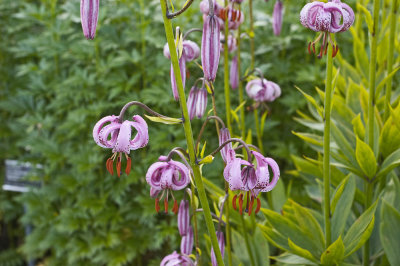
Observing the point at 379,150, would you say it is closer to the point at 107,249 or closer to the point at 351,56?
the point at 351,56

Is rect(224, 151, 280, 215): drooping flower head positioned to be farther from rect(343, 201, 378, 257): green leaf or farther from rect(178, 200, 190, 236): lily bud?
rect(343, 201, 378, 257): green leaf

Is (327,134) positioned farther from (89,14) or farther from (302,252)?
(89,14)

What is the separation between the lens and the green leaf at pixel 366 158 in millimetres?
1101

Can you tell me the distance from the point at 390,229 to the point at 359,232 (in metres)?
0.11

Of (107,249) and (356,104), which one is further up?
(356,104)

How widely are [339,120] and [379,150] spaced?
9.5 inches

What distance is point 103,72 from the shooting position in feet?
6.44

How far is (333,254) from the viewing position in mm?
1063

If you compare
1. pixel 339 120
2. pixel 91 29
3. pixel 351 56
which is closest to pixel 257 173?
pixel 91 29

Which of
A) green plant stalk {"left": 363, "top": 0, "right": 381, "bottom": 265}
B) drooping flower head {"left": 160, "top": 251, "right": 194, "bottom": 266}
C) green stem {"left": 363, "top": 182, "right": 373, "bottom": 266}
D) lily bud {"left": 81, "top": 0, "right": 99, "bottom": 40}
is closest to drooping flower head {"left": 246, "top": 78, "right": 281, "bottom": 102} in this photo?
green plant stalk {"left": 363, "top": 0, "right": 381, "bottom": 265}

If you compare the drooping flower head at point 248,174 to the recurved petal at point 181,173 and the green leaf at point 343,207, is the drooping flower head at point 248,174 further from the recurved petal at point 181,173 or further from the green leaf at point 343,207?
the green leaf at point 343,207

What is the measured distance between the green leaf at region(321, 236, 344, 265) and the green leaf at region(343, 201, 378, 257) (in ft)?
0.09

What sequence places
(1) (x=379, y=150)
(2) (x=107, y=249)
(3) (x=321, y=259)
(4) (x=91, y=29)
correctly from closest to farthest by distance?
(4) (x=91, y=29), (3) (x=321, y=259), (1) (x=379, y=150), (2) (x=107, y=249)

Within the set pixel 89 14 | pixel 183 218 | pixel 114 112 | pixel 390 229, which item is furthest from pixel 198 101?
pixel 114 112
